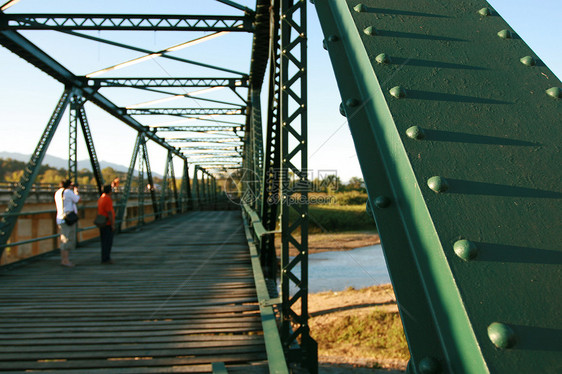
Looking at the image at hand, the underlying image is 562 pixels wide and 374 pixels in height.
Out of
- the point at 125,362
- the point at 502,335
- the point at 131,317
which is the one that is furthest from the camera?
the point at 131,317

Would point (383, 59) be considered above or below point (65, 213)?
above

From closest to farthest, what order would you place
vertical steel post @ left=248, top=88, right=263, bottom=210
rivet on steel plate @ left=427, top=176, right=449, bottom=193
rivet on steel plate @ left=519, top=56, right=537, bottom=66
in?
rivet on steel plate @ left=427, top=176, right=449, bottom=193 → rivet on steel plate @ left=519, top=56, right=537, bottom=66 → vertical steel post @ left=248, top=88, right=263, bottom=210

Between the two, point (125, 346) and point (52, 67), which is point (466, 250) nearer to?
point (125, 346)

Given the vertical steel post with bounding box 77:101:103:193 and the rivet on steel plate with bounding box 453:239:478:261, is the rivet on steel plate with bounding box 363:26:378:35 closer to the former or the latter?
the rivet on steel plate with bounding box 453:239:478:261

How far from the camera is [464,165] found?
1167mm

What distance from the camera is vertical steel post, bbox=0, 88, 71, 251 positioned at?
743 cm

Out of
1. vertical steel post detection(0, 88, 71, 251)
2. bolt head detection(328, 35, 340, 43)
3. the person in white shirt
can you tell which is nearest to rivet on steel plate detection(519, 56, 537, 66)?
bolt head detection(328, 35, 340, 43)

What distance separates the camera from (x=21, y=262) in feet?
25.1

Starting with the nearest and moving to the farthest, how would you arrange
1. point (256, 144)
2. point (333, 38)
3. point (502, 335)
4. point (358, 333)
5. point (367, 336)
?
point (502, 335) → point (333, 38) → point (256, 144) → point (367, 336) → point (358, 333)

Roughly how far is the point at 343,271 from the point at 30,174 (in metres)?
19.4

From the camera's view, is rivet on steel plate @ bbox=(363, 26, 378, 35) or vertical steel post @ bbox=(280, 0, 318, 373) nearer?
rivet on steel plate @ bbox=(363, 26, 378, 35)


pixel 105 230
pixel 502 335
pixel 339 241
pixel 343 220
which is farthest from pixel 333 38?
pixel 343 220

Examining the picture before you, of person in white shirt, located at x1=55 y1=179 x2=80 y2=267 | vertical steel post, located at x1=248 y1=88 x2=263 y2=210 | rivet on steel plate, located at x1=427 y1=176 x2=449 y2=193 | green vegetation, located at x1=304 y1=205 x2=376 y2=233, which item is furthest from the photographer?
green vegetation, located at x1=304 y1=205 x2=376 y2=233

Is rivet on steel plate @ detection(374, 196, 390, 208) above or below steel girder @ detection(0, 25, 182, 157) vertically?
below
